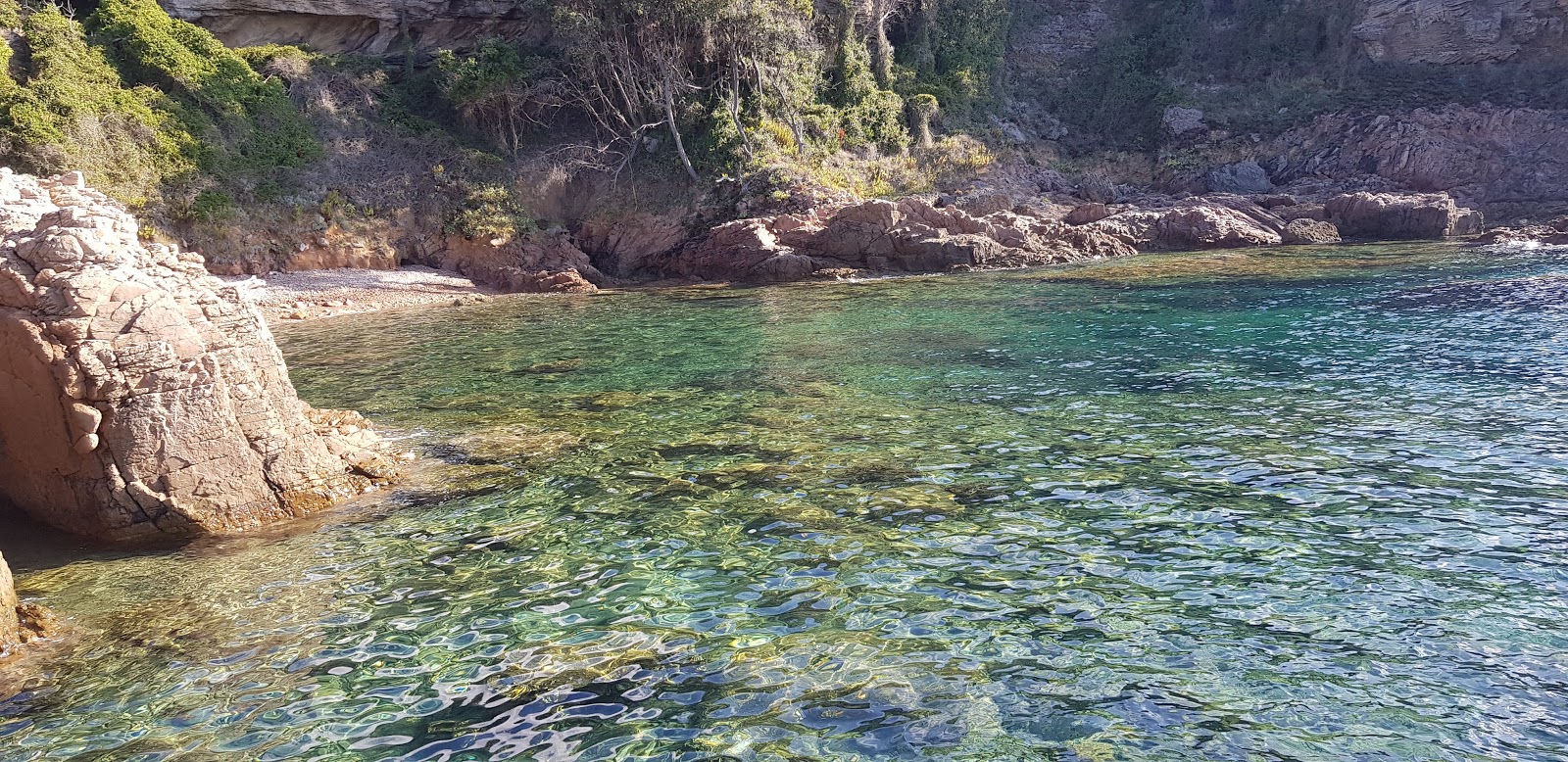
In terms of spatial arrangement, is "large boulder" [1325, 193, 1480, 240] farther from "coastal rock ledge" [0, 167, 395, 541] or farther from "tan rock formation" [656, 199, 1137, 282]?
"coastal rock ledge" [0, 167, 395, 541]

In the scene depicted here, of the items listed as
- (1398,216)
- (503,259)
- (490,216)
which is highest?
(490,216)

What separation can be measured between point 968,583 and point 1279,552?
2.26 m

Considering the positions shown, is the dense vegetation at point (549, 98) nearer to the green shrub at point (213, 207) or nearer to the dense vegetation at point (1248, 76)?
the green shrub at point (213, 207)

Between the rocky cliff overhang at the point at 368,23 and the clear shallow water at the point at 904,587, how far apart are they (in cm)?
3014

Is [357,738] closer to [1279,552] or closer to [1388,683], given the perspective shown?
[1388,683]

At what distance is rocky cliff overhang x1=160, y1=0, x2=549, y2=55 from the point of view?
1387 inches

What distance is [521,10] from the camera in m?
38.4

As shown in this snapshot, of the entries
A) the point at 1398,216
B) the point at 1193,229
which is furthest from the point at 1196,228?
the point at 1398,216

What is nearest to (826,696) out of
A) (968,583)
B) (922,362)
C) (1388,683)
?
(968,583)

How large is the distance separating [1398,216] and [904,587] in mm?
31368

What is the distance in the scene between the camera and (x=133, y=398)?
7.84m

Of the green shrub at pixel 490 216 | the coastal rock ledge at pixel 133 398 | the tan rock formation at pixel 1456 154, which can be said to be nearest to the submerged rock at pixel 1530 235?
the tan rock formation at pixel 1456 154

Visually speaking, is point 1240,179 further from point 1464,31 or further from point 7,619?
point 7,619

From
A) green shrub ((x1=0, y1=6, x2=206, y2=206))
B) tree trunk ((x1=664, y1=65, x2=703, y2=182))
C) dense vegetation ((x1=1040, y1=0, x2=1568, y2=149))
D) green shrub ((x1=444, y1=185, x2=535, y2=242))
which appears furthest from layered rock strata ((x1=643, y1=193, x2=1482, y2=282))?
green shrub ((x1=0, y1=6, x2=206, y2=206))
